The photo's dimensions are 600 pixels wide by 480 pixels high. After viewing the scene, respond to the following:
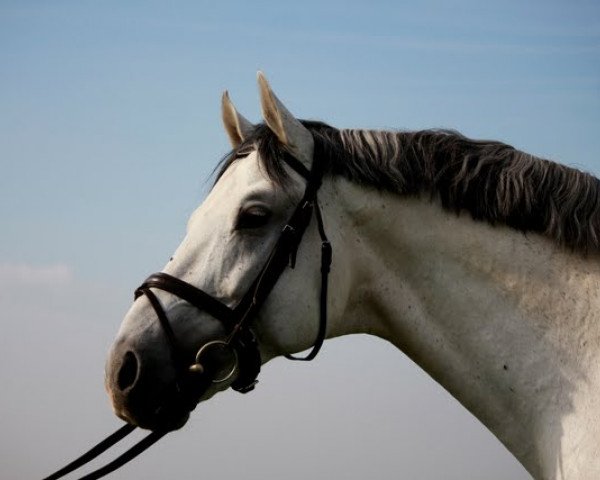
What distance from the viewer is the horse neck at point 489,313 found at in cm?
446

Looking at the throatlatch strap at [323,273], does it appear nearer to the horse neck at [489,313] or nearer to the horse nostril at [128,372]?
the horse neck at [489,313]

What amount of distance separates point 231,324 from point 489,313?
1.55 m

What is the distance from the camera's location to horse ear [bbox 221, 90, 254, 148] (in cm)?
561

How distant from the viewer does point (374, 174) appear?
5117 mm

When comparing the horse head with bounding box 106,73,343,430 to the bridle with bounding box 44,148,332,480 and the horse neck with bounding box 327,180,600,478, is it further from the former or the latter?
the horse neck with bounding box 327,180,600,478

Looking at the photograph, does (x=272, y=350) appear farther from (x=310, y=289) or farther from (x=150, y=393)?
(x=150, y=393)

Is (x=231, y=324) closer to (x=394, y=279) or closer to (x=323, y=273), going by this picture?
(x=323, y=273)

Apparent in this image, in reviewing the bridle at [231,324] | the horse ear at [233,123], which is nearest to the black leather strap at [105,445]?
the bridle at [231,324]

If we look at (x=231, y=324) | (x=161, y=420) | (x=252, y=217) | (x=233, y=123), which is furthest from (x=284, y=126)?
(x=161, y=420)

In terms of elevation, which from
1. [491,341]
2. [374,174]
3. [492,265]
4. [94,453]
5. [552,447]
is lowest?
[94,453]

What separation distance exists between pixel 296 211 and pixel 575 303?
175 cm

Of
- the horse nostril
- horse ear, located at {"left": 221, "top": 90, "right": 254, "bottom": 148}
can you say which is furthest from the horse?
horse ear, located at {"left": 221, "top": 90, "right": 254, "bottom": 148}

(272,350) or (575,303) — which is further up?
(575,303)

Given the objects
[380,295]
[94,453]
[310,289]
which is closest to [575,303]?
[380,295]
